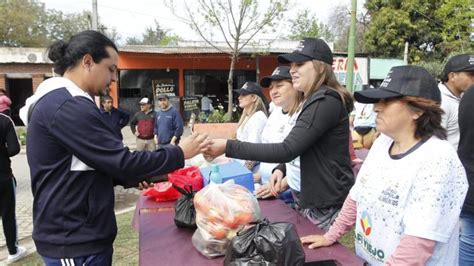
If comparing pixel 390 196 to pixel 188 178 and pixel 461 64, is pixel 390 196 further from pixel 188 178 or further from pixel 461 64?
pixel 461 64

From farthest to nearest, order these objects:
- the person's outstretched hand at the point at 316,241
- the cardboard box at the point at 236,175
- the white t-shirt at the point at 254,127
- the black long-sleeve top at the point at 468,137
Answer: the white t-shirt at the point at 254,127, the black long-sleeve top at the point at 468,137, the cardboard box at the point at 236,175, the person's outstretched hand at the point at 316,241

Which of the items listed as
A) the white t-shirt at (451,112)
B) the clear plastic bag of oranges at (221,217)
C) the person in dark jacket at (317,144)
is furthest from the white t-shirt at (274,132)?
the white t-shirt at (451,112)

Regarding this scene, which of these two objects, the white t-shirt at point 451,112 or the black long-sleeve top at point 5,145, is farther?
the black long-sleeve top at point 5,145

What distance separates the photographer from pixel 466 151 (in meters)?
2.85

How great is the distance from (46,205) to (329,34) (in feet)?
115

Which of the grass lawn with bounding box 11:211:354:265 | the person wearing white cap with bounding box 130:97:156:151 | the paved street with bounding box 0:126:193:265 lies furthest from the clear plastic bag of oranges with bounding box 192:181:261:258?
the person wearing white cap with bounding box 130:97:156:151

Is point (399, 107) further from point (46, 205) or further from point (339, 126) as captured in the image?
point (46, 205)

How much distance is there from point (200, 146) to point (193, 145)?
5 cm

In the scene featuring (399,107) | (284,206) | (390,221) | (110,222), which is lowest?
(284,206)

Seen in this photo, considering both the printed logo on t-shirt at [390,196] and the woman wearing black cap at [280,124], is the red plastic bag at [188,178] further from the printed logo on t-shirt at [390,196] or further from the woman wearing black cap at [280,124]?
the printed logo on t-shirt at [390,196]

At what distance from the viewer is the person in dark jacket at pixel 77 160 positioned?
5.65 ft

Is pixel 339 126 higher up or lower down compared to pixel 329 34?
lower down

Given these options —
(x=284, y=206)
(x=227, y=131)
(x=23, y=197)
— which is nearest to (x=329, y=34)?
(x=227, y=131)

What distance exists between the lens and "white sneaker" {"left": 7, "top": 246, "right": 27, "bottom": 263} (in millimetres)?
4195
